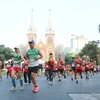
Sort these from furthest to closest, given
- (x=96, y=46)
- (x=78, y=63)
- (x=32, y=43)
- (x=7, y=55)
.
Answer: (x=7, y=55), (x=96, y=46), (x=78, y=63), (x=32, y=43)

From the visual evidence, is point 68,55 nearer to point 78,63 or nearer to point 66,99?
point 78,63

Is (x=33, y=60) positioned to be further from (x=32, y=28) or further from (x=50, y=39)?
(x=32, y=28)

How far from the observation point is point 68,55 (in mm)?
157000

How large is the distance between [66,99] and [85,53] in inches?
3409

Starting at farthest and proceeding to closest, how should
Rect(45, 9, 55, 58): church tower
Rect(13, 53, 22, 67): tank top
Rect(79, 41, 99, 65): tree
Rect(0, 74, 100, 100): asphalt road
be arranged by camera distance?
Rect(45, 9, 55, 58): church tower → Rect(79, 41, 99, 65): tree → Rect(13, 53, 22, 67): tank top → Rect(0, 74, 100, 100): asphalt road

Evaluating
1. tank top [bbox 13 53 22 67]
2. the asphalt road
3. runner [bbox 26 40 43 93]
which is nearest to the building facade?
the asphalt road

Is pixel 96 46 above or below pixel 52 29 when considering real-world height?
below

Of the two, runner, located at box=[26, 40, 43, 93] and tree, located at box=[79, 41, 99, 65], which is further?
tree, located at box=[79, 41, 99, 65]

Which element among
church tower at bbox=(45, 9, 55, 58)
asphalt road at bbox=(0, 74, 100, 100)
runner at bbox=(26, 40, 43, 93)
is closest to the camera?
asphalt road at bbox=(0, 74, 100, 100)

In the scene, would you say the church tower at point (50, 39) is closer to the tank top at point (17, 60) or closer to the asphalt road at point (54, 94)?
the asphalt road at point (54, 94)

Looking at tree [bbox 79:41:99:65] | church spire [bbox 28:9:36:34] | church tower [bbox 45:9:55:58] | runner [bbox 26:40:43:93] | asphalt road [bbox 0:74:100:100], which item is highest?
church spire [bbox 28:9:36:34]

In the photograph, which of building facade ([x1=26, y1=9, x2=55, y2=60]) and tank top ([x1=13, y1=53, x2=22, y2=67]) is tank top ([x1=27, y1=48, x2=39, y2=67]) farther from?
building facade ([x1=26, y1=9, x2=55, y2=60])

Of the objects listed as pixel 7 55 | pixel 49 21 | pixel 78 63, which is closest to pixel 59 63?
pixel 78 63

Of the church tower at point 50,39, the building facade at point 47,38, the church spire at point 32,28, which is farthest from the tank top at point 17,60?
the church spire at point 32,28
